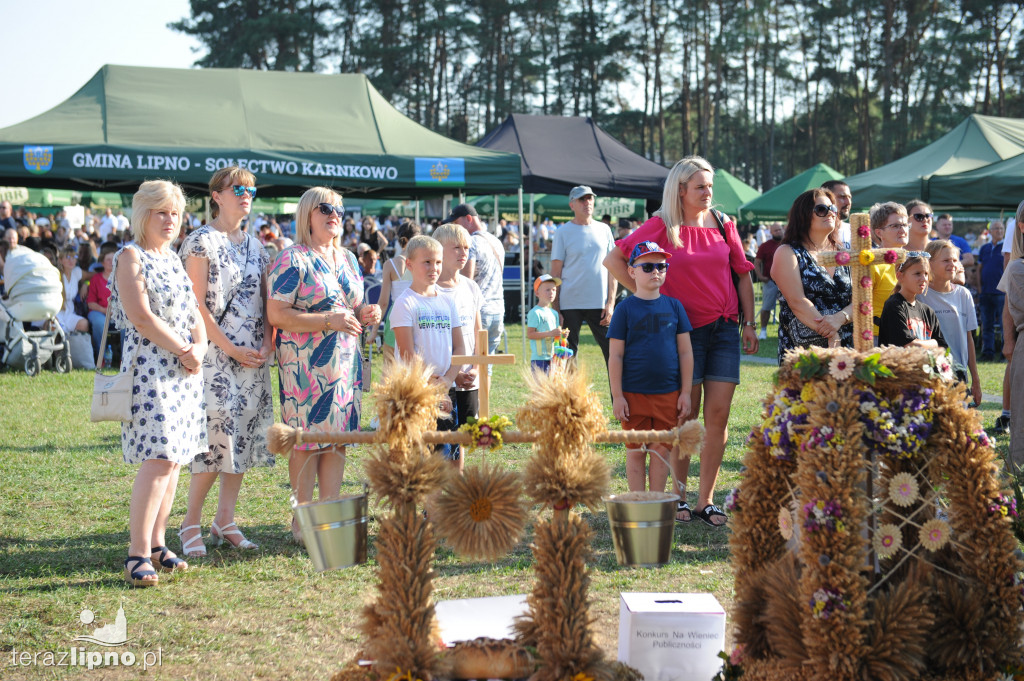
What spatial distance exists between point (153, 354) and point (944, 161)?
47.5ft

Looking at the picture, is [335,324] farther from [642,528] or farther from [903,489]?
[903,489]

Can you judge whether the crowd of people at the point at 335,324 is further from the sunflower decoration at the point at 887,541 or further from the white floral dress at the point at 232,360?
the sunflower decoration at the point at 887,541

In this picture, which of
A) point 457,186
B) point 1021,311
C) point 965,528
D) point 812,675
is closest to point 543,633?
point 812,675

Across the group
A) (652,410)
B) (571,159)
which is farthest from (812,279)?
(571,159)

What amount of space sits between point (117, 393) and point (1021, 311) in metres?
5.37

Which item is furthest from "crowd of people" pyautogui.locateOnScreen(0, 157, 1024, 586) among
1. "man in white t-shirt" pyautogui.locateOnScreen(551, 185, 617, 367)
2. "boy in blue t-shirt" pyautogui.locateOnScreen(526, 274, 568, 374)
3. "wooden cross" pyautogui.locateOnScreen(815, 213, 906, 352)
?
"man in white t-shirt" pyautogui.locateOnScreen(551, 185, 617, 367)

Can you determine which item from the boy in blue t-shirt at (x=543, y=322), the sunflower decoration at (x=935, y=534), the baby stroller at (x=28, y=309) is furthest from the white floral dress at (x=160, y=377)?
the baby stroller at (x=28, y=309)

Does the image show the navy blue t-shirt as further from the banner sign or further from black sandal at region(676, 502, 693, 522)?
the banner sign

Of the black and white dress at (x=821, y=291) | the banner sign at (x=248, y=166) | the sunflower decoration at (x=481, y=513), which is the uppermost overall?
the banner sign at (x=248, y=166)

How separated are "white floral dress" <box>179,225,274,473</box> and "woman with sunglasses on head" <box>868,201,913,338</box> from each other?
3170mm

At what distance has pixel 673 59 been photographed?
42.8 m

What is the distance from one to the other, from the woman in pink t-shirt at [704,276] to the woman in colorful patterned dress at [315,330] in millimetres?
1572

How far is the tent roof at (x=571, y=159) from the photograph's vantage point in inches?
606

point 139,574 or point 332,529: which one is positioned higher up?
point 332,529
